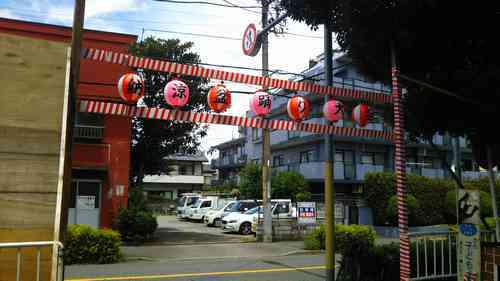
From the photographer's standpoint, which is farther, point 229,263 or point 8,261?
point 229,263

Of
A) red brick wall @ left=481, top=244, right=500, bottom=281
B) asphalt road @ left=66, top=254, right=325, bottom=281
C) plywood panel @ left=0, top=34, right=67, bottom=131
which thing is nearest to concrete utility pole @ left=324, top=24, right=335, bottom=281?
red brick wall @ left=481, top=244, right=500, bottom=281

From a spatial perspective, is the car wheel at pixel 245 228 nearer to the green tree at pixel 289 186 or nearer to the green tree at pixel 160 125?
the green tree at pixel 160 125

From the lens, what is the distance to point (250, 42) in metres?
15.9

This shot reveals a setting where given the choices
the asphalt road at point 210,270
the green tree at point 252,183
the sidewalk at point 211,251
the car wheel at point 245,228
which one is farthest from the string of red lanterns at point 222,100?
the green tree at point 252,183

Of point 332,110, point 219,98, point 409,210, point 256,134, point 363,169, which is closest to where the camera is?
point 219,98

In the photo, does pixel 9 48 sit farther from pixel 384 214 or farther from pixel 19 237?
pixel 384 214

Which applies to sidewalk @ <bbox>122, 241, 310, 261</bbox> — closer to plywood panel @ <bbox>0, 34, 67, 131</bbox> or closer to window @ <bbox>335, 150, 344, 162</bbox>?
plywood panel @ <bbox>0, 34, 67, 131</bbox>

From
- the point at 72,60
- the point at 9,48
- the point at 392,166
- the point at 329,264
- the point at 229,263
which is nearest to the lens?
the point at 9,48

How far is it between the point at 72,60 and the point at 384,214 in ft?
83.1

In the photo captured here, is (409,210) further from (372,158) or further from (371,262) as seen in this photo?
(371,262)

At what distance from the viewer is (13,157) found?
450cm

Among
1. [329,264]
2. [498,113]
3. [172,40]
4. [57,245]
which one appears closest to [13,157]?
[57,245]

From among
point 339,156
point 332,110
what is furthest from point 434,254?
point 339,156

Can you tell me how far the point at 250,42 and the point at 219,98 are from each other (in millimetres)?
7379
